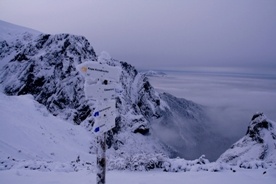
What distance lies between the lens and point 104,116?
3.98 m

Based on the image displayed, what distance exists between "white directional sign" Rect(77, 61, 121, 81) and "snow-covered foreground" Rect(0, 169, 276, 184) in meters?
4.38

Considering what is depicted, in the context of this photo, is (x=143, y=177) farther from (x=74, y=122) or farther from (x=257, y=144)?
(x=74, y=122)

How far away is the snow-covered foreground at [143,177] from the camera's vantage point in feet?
23.4

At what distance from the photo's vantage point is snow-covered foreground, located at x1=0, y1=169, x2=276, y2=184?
7125mm

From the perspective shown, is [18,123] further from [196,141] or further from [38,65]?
[196,141]

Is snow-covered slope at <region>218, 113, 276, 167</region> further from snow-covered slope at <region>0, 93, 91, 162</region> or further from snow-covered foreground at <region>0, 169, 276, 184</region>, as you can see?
snow-covered foreground at <region>0, 169, 276, 184</region>

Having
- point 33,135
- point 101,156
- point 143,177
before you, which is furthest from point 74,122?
point 101,156

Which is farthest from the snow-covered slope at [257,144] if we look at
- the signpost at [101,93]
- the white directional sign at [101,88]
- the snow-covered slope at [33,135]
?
the white directional sign at [101,88]

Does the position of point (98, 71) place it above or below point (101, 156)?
above

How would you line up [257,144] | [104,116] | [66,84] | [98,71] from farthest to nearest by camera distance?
[66,84] → [257,144] → [104,116] → [98,71]

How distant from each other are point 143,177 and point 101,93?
15.9ft

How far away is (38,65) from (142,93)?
3041cm

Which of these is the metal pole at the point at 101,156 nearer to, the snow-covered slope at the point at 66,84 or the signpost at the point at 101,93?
the signpost at the point at 101,93

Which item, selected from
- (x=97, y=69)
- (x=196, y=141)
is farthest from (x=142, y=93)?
(x=97, y=69)
